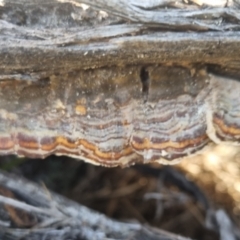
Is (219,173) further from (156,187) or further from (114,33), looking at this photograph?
(114,33)

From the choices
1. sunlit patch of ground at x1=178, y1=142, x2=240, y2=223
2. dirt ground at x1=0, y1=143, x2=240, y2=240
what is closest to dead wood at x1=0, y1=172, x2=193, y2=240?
dirt ground at x1=0, y1=143, x2=240, y2=240

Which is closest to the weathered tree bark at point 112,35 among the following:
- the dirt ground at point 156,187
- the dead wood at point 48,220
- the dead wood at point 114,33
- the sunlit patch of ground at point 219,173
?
the dead wood at point 114,33

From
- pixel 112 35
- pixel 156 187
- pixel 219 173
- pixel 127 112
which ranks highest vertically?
pixel 112 35

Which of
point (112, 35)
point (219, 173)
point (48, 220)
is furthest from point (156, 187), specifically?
point (112, 35)

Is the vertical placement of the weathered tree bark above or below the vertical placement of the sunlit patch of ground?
above

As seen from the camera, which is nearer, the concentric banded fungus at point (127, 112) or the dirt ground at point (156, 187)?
the concentric banded fungus at point (127, 112)

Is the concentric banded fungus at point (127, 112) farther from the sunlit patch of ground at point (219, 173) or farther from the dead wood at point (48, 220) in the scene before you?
the sunlit patch of ground at point (219, 173)

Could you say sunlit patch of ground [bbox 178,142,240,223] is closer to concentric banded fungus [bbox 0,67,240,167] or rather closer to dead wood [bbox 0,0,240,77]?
concentric banded fungus [bbox 0,67,240,167]

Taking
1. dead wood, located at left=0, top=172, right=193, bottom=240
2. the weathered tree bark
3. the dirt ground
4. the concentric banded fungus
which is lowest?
the dirt ground
